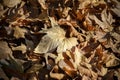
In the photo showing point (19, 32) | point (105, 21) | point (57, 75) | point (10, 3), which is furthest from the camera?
point (105, 21)

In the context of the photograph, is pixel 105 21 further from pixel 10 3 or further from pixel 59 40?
pixel 10 3

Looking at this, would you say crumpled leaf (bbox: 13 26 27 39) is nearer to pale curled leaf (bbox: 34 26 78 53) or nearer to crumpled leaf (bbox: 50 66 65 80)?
pale curled leaf (bbox: 34 26 78 53)

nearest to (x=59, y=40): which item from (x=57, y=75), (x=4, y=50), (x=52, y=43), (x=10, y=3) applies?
(x=52, y=43)

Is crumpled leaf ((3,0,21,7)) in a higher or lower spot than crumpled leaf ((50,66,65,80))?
higher

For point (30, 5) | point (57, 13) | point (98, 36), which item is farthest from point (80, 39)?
point (30, 5)

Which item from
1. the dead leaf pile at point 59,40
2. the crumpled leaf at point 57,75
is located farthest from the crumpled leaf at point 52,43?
the crumpled leaf at point 57,75

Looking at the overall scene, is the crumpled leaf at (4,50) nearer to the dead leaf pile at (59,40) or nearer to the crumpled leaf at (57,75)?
the dead leaf pile at (59,40)

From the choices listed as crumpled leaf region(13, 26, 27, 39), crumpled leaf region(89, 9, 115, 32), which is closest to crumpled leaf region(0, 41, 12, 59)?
crumpled leaf region(13, 26, 27, 39)

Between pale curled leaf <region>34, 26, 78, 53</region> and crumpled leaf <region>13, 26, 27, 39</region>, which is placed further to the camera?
crumpled leaf <region>13, 26, 27, 39</region>
